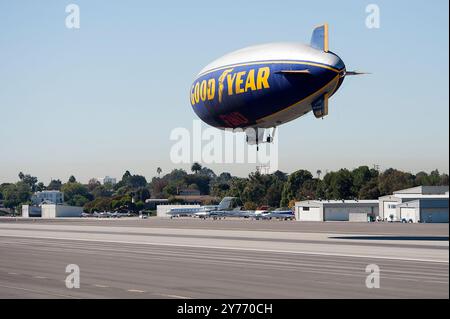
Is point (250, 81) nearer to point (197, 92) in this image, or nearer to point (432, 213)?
point (197, 92)

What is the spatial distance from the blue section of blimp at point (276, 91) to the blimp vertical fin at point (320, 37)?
310cm

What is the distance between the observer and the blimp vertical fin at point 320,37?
2189 inches

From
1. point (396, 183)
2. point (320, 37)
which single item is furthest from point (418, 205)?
point (396, 183)

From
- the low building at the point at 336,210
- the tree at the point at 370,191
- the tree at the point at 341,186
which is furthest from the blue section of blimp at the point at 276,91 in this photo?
the tree at the point at 341,186

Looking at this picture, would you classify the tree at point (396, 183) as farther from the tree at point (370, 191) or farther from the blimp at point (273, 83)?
the blimp at point (273, 83)

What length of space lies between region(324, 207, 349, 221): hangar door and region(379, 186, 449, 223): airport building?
20.1 m

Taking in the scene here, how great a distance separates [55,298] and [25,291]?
9.15 ft

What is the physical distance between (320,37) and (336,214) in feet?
301

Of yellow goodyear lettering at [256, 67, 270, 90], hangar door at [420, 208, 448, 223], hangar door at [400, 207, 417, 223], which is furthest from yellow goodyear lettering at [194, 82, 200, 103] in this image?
hangar door at [400, 207, 417, 223]

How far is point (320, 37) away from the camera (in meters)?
56.3

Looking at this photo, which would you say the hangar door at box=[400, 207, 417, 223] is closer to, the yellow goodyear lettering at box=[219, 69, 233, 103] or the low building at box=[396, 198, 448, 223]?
the low building at box=[396, 198, 448, 223]

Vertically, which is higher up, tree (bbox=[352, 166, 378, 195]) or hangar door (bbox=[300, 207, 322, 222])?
tree (bbox=[352, 166, 378, 195])

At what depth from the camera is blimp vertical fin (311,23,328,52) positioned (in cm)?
5559
